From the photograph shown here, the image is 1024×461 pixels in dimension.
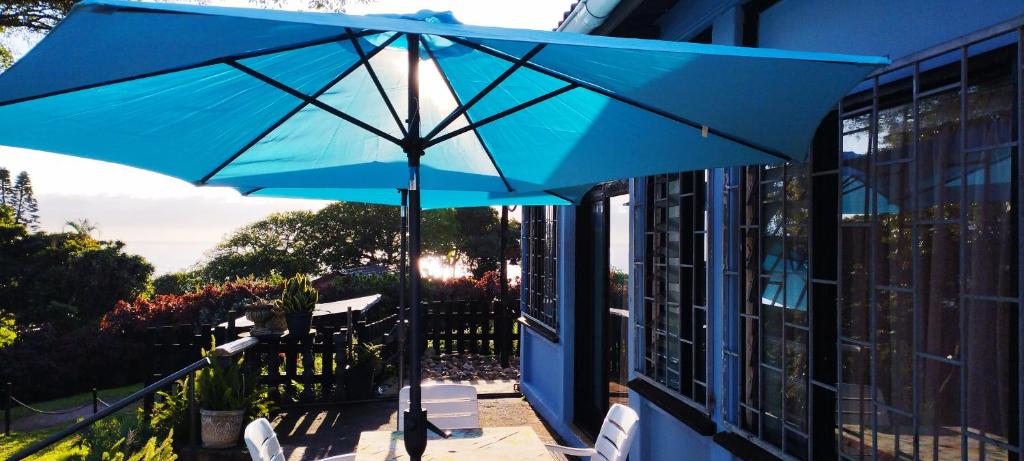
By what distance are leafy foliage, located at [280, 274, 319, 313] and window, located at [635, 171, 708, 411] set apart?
4132 millimetres

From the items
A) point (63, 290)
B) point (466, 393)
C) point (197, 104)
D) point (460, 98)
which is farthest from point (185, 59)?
point (63, 290)

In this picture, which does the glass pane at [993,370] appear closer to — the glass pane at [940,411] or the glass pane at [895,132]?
the glass pane at [940,411]

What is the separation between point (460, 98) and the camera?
3090 millimetres

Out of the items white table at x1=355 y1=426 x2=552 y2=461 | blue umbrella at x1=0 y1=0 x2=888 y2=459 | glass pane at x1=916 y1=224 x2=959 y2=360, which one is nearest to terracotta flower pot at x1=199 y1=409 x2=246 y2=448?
white table at x1=355 y1=426 x2=552 y2=461

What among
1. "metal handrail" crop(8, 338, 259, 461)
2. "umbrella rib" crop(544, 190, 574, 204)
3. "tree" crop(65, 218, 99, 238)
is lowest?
"metal handrail" crop(8, 338, 259, 461)

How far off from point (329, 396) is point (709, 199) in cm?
564

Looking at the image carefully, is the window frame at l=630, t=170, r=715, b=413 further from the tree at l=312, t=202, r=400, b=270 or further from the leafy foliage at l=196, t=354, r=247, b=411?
the tree at l=312, t=202, r=400, b=270

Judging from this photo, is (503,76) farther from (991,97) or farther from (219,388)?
(219,388)

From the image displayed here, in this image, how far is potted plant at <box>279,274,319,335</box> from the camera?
7.43 m

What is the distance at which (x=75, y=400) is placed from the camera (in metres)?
11.2

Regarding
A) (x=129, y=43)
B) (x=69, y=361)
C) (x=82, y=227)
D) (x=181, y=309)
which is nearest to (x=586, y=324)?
(x=129, y=43)

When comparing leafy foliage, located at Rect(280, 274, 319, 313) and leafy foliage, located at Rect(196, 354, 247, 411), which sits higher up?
leafy foliage, located at Rect(280, 274, 319, 313)

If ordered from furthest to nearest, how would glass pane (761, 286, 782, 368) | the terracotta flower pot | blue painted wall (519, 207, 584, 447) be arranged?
blue painted wall (519, 207, 584, 447) < the terracotta flower pot < glass pane (761, 286, 782, 368)

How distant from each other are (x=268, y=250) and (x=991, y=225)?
23.3 metres
